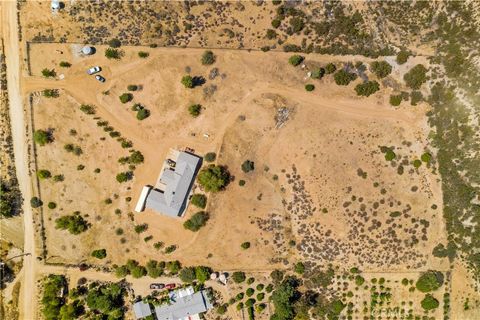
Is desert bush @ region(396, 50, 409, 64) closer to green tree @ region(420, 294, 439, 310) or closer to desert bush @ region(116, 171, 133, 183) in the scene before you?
green tree @ region(420, 294, 439, 310)

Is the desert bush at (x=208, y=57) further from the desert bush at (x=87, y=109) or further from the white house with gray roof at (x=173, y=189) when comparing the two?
the desert bush at (x=87, y=109)

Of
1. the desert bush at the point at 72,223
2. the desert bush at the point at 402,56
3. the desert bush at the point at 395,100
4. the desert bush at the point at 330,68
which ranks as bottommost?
the desert bush at the point at 72,223

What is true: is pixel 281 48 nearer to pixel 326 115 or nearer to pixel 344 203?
pixel 326 115

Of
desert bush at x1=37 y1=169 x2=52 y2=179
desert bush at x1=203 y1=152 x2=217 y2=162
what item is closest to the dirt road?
desert bush at x1=37 y1=169 x2=52 y2=179

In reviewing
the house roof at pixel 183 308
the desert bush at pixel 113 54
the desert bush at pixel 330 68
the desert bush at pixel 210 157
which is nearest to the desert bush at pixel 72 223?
the house roof at pixel 183 308

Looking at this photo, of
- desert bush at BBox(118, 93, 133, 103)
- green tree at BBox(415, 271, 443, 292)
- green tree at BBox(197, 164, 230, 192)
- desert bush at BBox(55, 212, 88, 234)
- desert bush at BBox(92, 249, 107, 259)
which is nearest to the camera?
green tree at BBox(197, 164, 230, 192)

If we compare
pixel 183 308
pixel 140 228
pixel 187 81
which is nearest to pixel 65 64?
pixel 187 81

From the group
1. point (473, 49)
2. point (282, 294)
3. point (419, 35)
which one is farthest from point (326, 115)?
point (282, 294)
